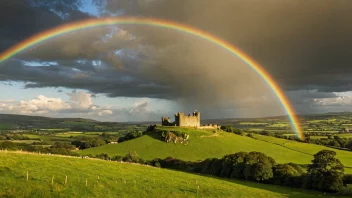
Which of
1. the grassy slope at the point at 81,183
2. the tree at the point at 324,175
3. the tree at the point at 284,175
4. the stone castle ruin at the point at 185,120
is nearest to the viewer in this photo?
the grassy slope at the point at 81,183

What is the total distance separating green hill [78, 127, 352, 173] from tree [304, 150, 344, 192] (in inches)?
1619

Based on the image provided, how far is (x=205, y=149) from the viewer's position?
395ft

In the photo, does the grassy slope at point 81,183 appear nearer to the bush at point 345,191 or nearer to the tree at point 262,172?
the bush at point 345,191

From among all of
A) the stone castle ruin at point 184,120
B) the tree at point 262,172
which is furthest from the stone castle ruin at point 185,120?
the tree at point 262,172

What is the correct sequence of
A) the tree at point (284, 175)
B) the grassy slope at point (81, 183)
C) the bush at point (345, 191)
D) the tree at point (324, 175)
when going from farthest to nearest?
the tree at point (284, 175), the tree at point (324, 175), the bush at point (345, 191), the grassy slope at point (81, 183)

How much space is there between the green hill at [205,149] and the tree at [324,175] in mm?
41111

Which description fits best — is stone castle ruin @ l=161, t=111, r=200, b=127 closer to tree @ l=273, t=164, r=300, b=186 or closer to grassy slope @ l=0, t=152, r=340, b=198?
tree @ l=273, t=164, r=300, b=186

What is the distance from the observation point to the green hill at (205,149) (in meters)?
113

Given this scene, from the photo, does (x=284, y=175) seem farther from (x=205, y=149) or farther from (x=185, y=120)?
(x=185, y=120)

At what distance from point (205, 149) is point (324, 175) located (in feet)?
208

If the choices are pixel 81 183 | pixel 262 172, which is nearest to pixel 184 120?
pixel 262 172

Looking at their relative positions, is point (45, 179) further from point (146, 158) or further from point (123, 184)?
point (146, 158)

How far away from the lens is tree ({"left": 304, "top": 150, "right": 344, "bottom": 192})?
187 feet

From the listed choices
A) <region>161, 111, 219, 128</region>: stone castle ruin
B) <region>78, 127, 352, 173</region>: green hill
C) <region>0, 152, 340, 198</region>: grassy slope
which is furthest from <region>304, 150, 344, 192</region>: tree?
<region>161, 111, 219, 128</region>: stone castle ruin
